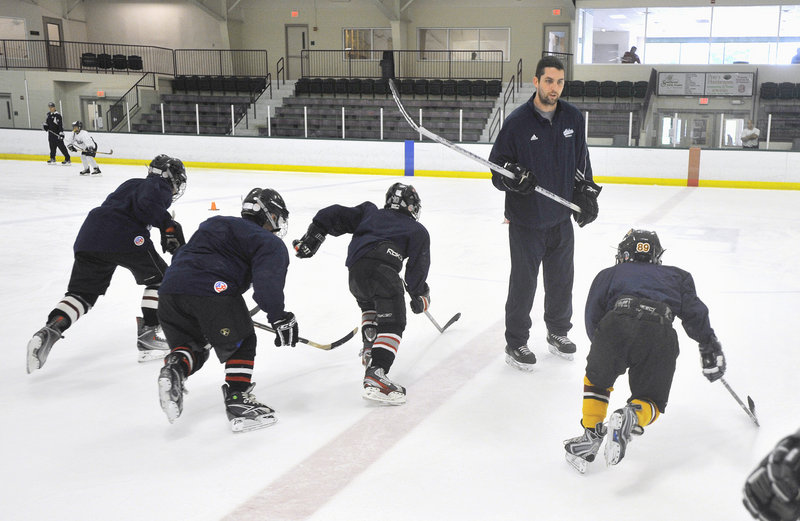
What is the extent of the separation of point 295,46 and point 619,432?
859 inches

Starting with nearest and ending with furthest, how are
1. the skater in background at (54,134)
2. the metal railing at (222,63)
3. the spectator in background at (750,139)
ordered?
the spectator in background at (750,139)
the skater in background at (54,134)
the metal railing at (222,63)

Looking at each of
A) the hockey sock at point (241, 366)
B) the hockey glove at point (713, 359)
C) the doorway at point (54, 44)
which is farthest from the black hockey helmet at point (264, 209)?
the doorway at point (54, 44)

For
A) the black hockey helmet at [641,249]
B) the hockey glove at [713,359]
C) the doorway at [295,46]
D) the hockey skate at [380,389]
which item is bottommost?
the hockey skate at [380,389]

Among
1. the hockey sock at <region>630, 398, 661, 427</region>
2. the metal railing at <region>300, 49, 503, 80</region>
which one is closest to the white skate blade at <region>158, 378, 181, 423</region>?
the hockey sock at <region>630, 398, 661, 427</region>

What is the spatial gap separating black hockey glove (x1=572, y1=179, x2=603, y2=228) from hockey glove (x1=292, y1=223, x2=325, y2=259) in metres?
1.27

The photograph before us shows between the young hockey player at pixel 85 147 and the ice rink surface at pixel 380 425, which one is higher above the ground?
the young hockey player at pixel 85 147

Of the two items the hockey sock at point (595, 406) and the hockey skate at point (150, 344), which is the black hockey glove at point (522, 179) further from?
the hockey skate at point (150, 344)

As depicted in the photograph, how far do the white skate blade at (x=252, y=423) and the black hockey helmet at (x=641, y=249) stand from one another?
4.75 feet

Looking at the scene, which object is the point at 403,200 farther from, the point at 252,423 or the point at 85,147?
the point at 85,147

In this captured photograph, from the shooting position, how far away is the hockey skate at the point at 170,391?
2.67 m

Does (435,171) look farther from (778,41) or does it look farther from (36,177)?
(778,41)

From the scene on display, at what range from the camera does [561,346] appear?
12.4 feet

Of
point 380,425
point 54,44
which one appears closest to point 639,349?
point 380,425

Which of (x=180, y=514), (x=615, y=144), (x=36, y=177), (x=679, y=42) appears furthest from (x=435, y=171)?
(x=180, y=514)
